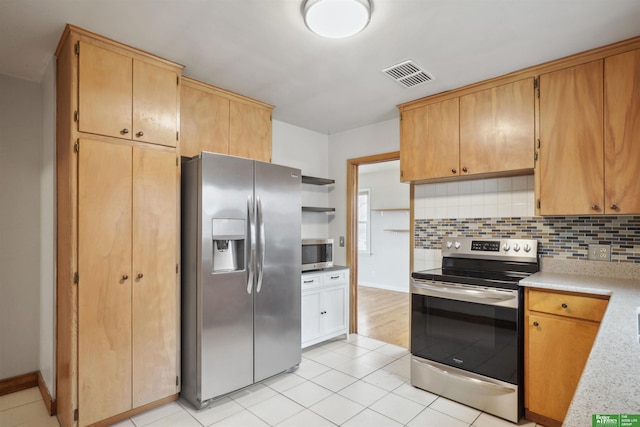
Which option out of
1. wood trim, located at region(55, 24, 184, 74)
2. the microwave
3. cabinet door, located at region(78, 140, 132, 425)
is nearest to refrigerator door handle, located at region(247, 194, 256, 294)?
cabinet door, located at region(78, 140, 132, 425)

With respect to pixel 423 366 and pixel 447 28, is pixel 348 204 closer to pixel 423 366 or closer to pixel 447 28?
pixel 423 366

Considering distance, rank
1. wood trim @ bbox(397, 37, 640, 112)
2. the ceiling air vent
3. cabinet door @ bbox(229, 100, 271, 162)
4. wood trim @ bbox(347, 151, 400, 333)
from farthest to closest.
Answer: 1. wood trim @ bbox(347, 151, 400, 333)
2. cabinet door @ bbox(229, 100, 271, 162)
3. the ceiling air vent
4. wood trim @ bbox(397, 37, 640, 112)

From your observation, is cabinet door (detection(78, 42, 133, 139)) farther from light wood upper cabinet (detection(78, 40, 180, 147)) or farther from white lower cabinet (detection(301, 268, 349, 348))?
white lower cabinet (detection(301, 268, 349, 348))

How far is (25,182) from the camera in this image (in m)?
2.77

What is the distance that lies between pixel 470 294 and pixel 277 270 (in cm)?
151

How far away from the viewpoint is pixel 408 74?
2707mm

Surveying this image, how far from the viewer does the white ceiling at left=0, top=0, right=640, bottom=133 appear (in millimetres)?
1890

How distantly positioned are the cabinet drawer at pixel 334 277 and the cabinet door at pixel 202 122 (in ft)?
5.44

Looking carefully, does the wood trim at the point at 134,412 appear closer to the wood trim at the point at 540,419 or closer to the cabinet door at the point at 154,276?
the cabinet door at the point at 154,276

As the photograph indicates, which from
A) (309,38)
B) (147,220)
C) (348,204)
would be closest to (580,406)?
(309,38)

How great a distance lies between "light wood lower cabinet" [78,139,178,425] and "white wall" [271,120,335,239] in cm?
167

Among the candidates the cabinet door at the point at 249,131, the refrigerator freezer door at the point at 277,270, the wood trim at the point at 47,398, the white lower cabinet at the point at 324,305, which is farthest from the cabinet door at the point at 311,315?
the wood trim at the point at 47,398

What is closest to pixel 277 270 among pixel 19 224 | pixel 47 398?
pixel 47 398

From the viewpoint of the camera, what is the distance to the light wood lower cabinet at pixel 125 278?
2125mm
